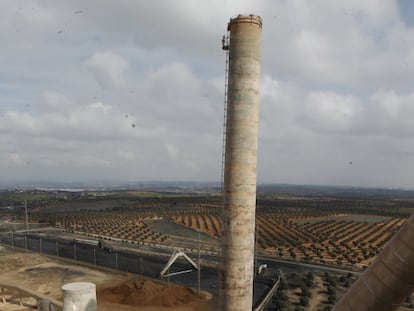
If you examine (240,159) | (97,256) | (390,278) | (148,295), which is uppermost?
(240,159)

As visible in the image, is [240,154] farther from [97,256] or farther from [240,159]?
[97,256]

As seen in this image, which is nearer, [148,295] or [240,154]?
[240,154]

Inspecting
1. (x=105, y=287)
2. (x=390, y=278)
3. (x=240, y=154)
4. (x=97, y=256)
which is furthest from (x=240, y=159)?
(x=97, y=256)

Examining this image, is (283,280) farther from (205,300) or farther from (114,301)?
(114,301)

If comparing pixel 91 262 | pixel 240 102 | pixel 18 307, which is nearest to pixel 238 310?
pixel 240 102

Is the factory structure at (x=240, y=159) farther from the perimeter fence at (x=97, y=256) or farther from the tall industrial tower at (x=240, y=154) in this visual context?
the perimeter fence at (x=97, y=256)

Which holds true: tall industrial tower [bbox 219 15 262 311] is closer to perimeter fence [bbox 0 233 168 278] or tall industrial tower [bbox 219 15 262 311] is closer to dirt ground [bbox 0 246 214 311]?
dirt ground [bbox 0 246 214 311]

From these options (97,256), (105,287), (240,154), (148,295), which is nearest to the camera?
(240,154)
